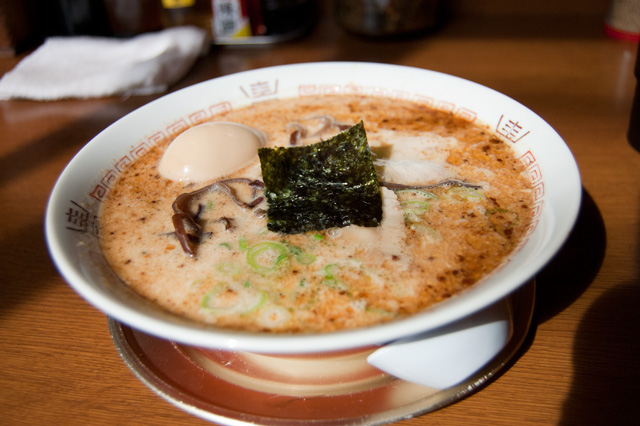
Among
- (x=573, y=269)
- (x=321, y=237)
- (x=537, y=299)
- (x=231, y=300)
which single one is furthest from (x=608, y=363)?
(x=231, y=300)

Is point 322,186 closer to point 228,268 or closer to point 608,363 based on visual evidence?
point 228,268

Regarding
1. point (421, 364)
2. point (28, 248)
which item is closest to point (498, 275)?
point (421, 364)

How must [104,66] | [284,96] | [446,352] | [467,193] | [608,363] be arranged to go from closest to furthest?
[446,352] < [608,363] < [467,193] < [284,96] < [104,66]

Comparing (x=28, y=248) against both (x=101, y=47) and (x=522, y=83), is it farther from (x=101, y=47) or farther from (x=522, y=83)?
(x=522, y=83)

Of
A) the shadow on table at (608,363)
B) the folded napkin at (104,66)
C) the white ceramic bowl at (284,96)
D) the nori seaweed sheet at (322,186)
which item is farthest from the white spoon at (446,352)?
the folded napkin at (104,66)

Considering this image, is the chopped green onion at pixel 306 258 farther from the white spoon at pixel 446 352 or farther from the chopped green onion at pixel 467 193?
the chopped green onion at pixel 467 193

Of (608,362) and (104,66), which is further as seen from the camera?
(104,66)

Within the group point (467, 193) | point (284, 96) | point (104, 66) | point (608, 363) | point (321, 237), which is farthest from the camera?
point (104, 66)
